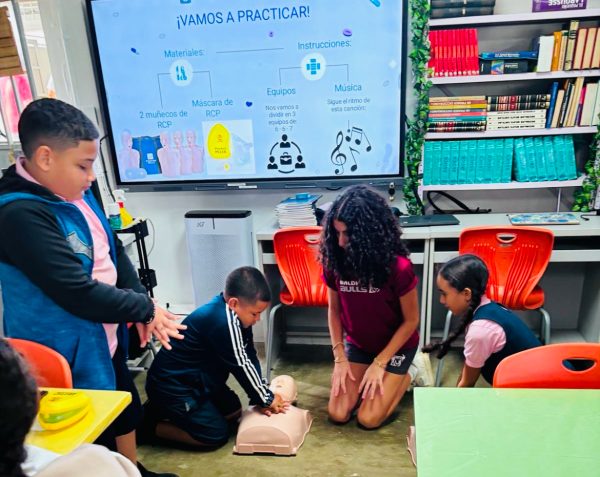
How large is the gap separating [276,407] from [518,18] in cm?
232

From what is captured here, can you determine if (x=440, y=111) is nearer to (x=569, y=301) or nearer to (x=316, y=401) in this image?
(x=569, y=301)

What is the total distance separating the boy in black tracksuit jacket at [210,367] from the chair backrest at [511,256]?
1.14 meters

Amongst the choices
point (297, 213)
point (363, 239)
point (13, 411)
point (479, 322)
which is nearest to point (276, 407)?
point (363, 239)

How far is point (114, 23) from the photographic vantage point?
281 cm

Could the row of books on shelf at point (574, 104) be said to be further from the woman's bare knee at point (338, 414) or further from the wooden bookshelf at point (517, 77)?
the woman's bare knee at point (338, 414)

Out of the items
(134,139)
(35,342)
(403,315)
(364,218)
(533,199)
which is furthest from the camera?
(134,139)

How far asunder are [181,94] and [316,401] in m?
2.00

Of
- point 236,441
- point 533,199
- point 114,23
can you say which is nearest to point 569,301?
point 533,199

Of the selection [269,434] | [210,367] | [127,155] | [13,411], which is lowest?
[269,434]

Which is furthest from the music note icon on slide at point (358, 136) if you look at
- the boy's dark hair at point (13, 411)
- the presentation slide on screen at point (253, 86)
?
the boy's dark hair at point (13, 411)

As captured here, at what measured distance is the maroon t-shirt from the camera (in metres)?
2.00

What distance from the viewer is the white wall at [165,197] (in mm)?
2828

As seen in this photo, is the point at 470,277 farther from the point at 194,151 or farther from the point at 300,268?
the point at 194,151

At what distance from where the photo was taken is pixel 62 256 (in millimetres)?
1258
